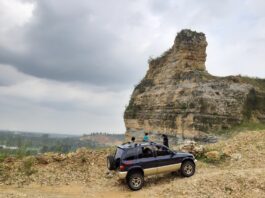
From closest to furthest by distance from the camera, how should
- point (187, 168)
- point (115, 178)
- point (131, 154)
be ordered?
1. point (131, 154)
2. point (187, 168)
3. point (115, 178)

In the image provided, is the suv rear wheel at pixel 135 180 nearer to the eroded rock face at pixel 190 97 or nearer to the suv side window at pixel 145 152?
the suv side window at pixel 145 152

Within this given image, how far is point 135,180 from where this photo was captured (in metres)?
12.0

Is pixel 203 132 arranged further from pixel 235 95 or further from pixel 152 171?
pixel 152 171

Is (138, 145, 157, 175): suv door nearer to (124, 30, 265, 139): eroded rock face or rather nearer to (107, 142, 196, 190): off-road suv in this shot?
(107, 142, 196, 190): off-road suv

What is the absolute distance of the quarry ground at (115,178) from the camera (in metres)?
11.3

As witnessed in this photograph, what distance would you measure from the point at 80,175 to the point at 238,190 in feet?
22.8

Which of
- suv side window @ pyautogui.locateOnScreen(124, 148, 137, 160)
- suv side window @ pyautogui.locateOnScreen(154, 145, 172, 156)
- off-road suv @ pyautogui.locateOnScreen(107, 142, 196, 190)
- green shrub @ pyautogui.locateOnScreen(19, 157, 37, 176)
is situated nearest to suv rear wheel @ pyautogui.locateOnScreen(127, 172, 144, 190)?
off-road suv @ pyautogui.locateOnScreen(107, 142, 196, 190)

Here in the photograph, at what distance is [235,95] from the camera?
26.1 metres

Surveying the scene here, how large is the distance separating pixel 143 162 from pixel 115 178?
236cm

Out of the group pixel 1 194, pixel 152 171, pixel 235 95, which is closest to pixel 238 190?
pixel 152 171

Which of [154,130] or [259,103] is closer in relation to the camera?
[259,103]

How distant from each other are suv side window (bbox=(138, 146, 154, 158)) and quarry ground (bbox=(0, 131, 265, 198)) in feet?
4.10

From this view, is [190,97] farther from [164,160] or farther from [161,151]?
[164,160]

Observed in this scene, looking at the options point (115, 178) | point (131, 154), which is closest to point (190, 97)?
point (115, 178)
